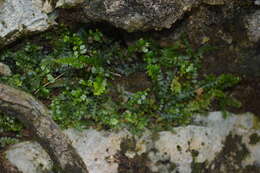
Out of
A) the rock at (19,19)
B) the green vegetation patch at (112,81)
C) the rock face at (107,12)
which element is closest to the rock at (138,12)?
the rock face at (107,12)

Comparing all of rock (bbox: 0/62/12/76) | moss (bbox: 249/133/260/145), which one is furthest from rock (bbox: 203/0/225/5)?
rock (bbox: 0/62/12/76)

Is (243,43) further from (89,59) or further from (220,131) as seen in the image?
(89,59)

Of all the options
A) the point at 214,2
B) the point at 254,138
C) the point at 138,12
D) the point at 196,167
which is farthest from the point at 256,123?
the point at 138,12

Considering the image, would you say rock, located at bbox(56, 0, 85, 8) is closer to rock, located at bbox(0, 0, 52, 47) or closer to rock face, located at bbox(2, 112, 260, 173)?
rock, located at bbox(0, 0, 52, 47)

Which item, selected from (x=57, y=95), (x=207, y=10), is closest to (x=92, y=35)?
(x=57, y=95)

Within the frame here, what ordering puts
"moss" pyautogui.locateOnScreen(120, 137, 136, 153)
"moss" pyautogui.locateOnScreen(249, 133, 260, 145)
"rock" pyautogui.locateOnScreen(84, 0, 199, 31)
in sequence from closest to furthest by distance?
"rock" pyautogui.locateOnScreen(84, 0, 199, 31) → "moss" pyautogui.locateOnScreen(120, 137, 136, 153) → "moss" pyautogui.locateOnScreen(249, 133, 260, 145)

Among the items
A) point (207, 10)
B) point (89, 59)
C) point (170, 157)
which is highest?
point (207, 10)
